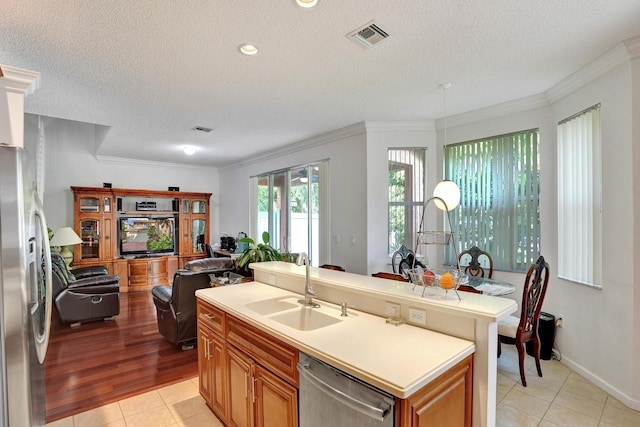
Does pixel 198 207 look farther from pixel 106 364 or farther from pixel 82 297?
pixel 106 364

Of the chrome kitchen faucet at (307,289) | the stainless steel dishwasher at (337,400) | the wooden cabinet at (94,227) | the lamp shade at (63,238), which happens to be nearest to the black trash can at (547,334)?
the chrome kitchen faucet at (307,289)

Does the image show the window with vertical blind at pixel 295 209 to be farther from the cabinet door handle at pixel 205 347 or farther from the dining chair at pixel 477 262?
the cabinet door handle at pixel 205 347

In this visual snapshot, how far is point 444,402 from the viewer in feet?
4.50

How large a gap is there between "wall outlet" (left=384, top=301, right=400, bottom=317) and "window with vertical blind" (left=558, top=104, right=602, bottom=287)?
2.27 metres

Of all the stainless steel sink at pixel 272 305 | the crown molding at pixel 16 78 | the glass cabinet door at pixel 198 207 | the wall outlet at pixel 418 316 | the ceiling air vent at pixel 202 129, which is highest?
the ceiling air vent at pixel 202 129

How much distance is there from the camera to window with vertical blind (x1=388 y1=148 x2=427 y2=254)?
14.8 ft

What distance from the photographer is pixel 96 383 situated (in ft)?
9.62

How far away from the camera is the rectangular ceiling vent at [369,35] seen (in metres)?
2.23

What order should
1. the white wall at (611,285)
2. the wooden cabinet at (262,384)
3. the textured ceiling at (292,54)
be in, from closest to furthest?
1. the wooden cabinet at (262,384)
2. the textured ceiling at (292,54)
3. the white wall at (611,285)

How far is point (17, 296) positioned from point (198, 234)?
251 inches

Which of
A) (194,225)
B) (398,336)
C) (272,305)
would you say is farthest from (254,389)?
(194,225)

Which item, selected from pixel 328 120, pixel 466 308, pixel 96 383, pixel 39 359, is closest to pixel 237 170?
pixel 328 120

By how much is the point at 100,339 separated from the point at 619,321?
540 cm

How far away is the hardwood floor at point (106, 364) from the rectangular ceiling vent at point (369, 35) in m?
3.30
